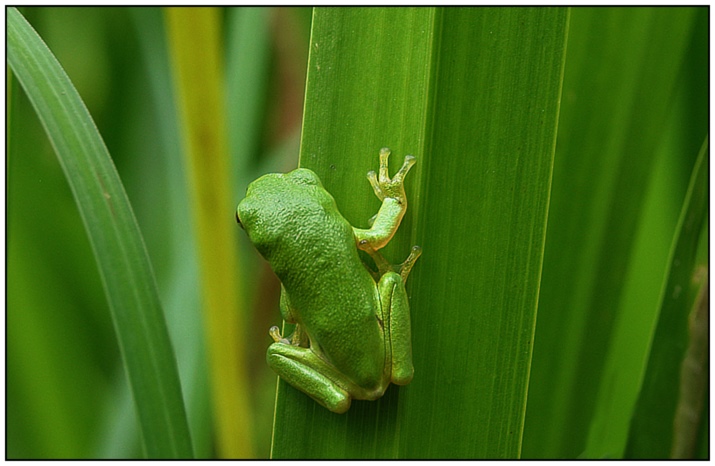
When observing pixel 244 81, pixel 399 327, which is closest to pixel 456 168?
pixel 399 327

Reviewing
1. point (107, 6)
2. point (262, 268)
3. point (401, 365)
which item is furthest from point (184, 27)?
point (262, 268)

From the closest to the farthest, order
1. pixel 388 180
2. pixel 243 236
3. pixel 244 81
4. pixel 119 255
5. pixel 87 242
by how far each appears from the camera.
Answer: pixel 119 255
pixel 388 180
pixel 244 81
pixel 87 242
pixel 243 236

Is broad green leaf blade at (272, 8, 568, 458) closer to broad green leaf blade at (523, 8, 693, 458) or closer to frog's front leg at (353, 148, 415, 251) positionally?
frog's front leg at (353, 148, 415, 251)

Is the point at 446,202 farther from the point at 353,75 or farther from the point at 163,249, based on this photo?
the point at 163,249

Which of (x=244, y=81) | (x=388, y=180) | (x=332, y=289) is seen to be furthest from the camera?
(x=244, y=81)

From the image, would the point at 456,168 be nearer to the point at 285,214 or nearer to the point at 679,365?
the point at 285,214

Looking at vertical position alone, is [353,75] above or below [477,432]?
above
